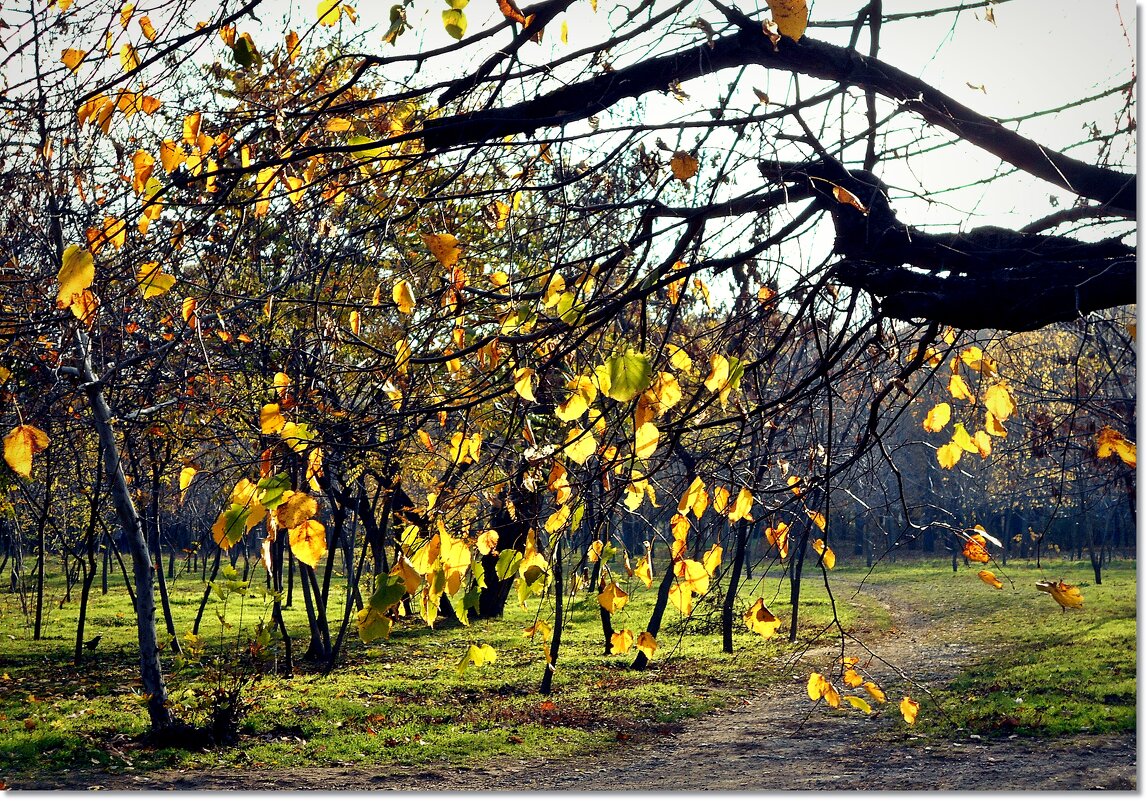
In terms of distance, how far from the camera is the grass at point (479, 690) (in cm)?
637

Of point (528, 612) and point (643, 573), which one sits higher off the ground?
point (643, 573)

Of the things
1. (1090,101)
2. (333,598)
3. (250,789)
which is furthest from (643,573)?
(333,598)

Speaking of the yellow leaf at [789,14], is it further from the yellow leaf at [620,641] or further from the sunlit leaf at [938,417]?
the yellow leaf at [620,641]

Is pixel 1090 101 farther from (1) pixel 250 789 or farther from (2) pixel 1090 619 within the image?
(2) pixel 1090 619

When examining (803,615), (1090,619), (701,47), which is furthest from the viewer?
(803,615)

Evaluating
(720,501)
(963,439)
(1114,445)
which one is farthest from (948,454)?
(720,501)

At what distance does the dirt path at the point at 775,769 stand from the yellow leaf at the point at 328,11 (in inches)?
184

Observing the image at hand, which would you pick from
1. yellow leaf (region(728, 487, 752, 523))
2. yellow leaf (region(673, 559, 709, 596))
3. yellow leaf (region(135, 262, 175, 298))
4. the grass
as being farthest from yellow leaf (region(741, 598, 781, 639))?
the grass

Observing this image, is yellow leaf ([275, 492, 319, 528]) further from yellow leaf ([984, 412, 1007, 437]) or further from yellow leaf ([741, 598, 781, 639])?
yellow leaf ([984, 412, 1007, 437])

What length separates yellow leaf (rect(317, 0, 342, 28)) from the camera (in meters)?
1.80

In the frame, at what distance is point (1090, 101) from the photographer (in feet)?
8.46

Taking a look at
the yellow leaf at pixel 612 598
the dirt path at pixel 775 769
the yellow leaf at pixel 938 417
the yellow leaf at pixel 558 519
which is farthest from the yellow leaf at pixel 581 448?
the dirt path at pixel 775 769

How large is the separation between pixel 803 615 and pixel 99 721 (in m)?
10.1

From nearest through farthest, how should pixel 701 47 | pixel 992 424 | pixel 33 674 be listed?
pixel 701 47 < pixel 992 424 < pixel 33 674
